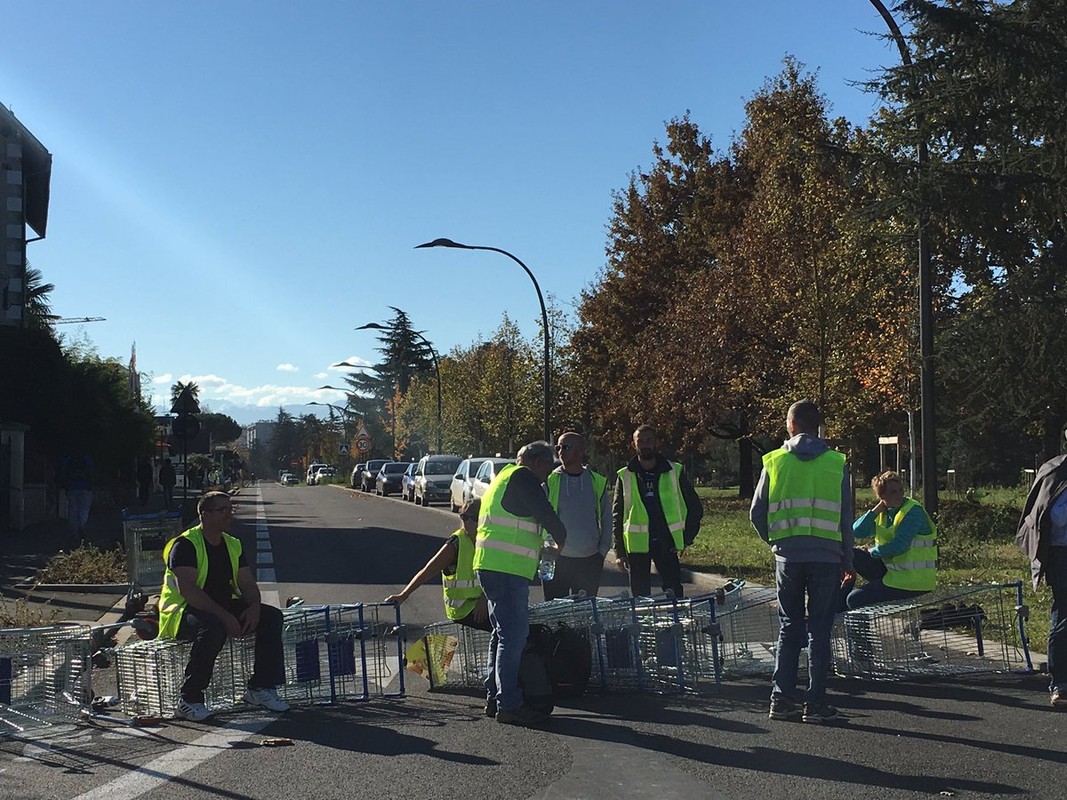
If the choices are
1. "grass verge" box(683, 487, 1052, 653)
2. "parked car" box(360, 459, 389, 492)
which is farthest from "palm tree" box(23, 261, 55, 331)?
"grass verge" box(683, 487, 1052, 653)

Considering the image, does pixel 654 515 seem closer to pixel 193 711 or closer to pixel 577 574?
pixel 577 574

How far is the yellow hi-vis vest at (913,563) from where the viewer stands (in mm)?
9852

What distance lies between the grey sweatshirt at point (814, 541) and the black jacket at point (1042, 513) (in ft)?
4.15

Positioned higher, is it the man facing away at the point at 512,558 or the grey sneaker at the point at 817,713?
the man facing away at the point at 512,558

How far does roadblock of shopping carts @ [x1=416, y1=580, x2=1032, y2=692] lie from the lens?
8.91 meters

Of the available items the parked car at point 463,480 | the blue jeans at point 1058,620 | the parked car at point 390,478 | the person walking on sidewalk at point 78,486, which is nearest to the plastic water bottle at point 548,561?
the blue jeans at point 1058,620

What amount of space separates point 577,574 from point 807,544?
105 inches

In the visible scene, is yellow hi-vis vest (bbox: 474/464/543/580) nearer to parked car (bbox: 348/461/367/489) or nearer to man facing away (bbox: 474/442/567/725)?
man facing away (bbox: 474/442/567/725)

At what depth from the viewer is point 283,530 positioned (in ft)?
102

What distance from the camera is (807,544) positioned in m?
Answer: 7.86

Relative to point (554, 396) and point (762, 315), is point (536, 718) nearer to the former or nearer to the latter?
point (762, 315)

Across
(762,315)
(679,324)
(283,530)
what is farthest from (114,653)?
(679,324)

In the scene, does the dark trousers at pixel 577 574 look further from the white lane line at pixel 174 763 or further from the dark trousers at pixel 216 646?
the white lane line at pixel 174 763

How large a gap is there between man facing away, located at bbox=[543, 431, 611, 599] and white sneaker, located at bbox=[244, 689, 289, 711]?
8.10 feet
